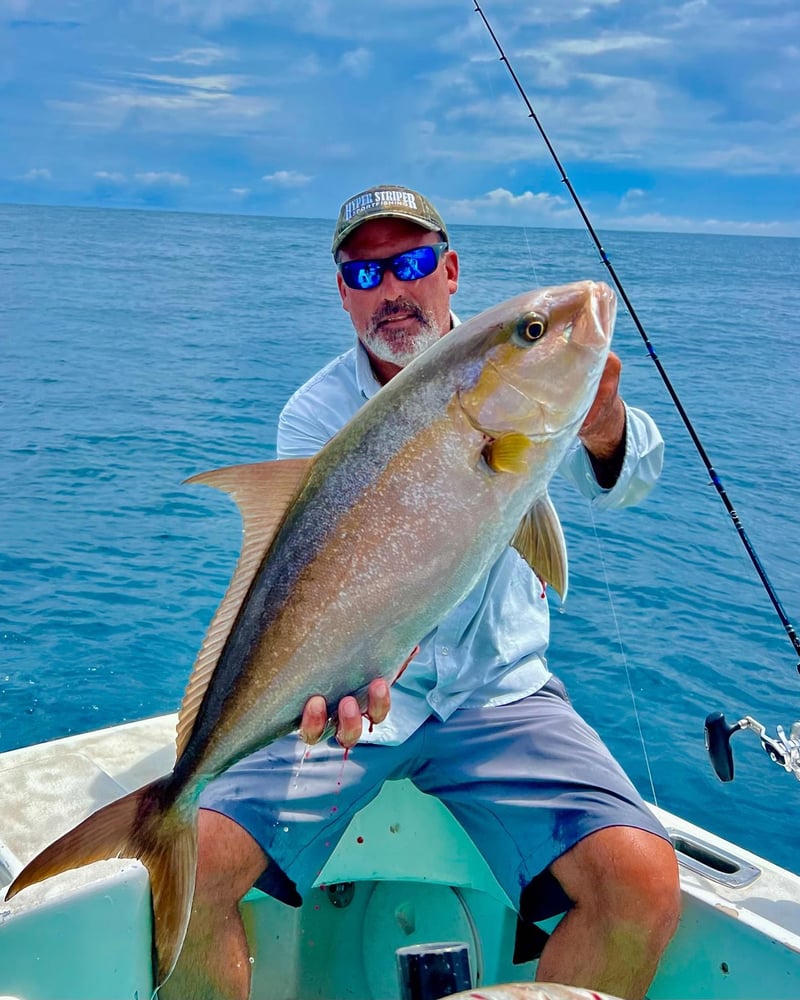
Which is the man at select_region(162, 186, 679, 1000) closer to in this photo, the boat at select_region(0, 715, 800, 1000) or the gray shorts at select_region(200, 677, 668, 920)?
the gray shorts at select_region(200, 677, 668, 920)

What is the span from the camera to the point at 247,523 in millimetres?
2012

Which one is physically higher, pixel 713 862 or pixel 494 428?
pixel 494 428

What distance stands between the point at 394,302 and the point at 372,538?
4.15 ft

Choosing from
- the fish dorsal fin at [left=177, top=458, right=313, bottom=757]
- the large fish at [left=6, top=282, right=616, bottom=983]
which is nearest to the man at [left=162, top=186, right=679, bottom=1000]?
the large fish at [left=6, top=282, right=616, bottom=983]

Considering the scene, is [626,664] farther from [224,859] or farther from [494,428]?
[494,428]

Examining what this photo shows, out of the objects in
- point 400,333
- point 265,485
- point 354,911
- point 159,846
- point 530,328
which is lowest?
point 354,911

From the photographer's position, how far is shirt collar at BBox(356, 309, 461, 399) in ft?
9.93

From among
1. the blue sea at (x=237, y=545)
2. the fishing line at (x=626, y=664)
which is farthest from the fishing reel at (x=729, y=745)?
the blue sea at (x=237, y=545)

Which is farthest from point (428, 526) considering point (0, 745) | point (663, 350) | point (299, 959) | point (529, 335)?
point (663, 350)

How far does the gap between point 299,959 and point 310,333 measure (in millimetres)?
21196

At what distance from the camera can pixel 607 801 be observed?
97.7 inches

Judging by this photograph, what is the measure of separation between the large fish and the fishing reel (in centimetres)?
121

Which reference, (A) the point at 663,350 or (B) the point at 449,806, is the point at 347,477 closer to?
(B) the point at 449,806

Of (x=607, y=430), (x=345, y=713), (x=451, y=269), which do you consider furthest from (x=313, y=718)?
(x=451, y=269)
